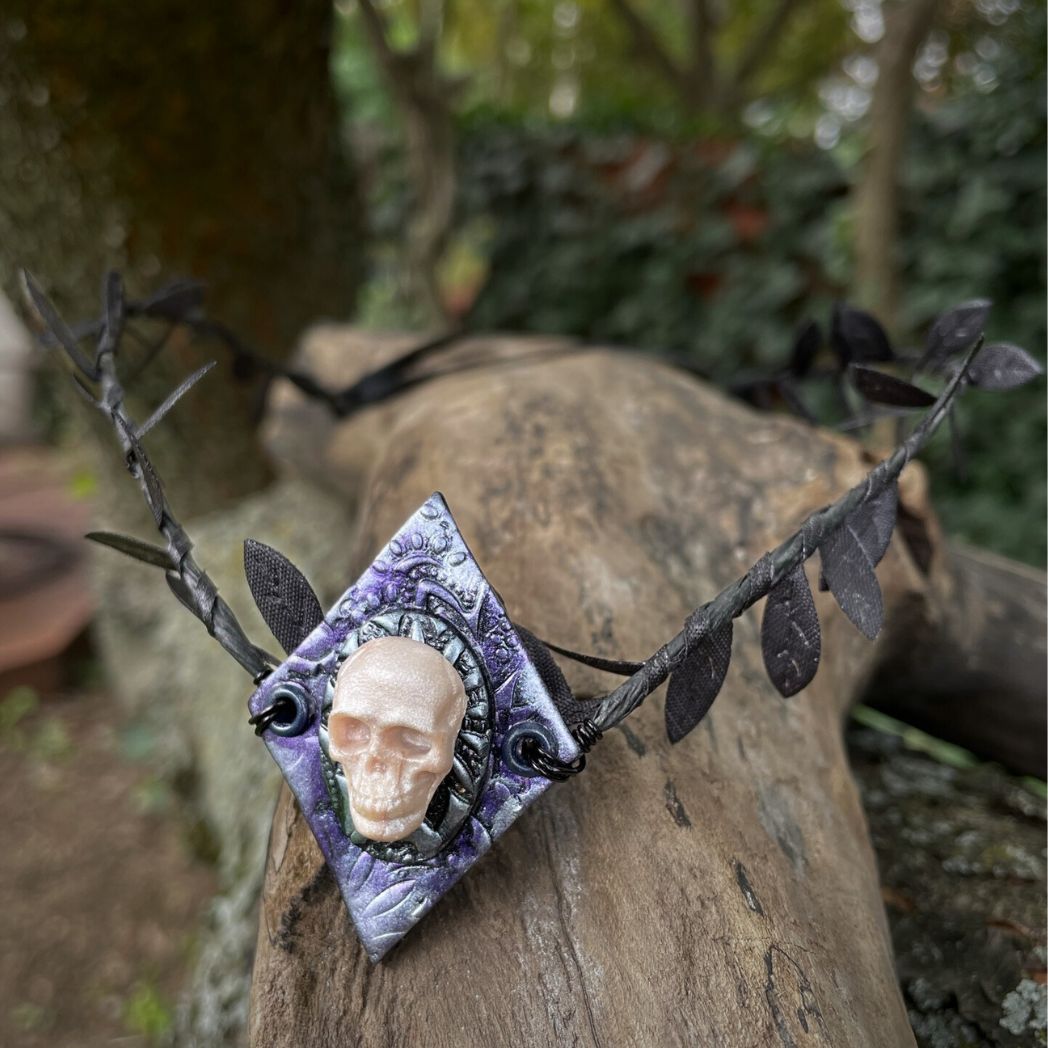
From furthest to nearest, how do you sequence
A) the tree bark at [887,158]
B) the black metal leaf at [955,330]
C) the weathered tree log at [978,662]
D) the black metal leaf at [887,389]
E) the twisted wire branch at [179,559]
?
1. the tree bark at [887,158]
2. the weathered tree log at [978,662]
3. the black metal leaf at [955,330]
4. the black metal leaf at [887,389]
5. the twisted wire branch at [179,559]

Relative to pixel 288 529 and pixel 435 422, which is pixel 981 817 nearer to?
pixel 435 422

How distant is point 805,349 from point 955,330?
0.33m

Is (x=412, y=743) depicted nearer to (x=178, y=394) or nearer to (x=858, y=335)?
(x=178, y=394)

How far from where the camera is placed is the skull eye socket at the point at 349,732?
0.58m

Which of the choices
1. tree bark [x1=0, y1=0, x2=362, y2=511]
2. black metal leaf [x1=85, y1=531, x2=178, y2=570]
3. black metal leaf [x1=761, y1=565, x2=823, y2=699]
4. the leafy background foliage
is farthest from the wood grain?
tree bark [x1=0, y1=0, x2=362, y2=511]

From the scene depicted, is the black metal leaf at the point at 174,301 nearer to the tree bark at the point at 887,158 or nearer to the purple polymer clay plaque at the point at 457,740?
the purple polymer clay plaque at the point at 457,740

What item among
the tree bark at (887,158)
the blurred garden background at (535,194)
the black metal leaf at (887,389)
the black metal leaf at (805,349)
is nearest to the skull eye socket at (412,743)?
the black metal leaf at (887,389)

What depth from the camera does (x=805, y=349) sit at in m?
1.25

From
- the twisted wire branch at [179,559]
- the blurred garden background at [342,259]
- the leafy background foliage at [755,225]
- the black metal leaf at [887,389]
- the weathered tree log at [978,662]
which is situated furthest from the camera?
the leafy background foliage at [755,225]

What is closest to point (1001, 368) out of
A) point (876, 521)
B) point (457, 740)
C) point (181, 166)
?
point (876, 521)

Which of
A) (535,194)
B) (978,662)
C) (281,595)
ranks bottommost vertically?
(978,662)

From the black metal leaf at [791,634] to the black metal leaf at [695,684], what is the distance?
4 centimetres

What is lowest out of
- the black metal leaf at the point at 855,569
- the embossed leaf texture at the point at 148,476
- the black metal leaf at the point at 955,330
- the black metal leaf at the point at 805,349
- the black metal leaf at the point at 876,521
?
the black metal leaf at the point at 805,349

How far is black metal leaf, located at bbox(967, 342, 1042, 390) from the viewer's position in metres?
0.77
